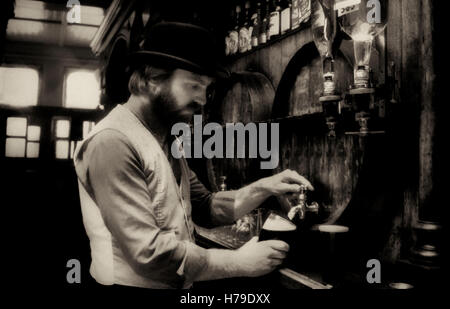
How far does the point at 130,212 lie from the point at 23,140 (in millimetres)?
8119

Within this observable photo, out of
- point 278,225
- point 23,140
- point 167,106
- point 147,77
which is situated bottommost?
point 278,225

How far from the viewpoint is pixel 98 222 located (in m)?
1.76

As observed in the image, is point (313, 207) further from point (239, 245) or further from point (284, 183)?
point (239, 245)

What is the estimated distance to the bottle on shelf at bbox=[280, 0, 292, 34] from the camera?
2.65m

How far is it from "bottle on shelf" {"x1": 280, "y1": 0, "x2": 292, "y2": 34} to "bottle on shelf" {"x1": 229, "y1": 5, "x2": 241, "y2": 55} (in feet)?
2.13

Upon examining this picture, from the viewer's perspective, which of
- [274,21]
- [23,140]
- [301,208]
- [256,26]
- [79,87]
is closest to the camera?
[301,208]

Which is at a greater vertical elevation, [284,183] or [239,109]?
[239,109]

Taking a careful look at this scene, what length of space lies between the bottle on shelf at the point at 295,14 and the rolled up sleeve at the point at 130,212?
5.01 feet

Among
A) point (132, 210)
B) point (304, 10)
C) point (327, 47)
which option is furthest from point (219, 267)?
point (304, 10)

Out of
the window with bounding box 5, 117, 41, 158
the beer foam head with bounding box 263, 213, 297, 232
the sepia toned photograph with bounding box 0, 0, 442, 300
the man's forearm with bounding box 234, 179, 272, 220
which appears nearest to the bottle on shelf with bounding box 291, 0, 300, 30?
the sepia toned photograph with bounding box 0, 0, 442, 300

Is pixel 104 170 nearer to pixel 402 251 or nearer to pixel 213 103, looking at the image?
pixel 402 251

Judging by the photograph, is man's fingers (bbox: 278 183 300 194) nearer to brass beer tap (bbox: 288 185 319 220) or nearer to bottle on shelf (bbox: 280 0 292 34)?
brass beer tap (bbox: 288 185 319 220)

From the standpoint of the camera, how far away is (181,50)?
184 cm
